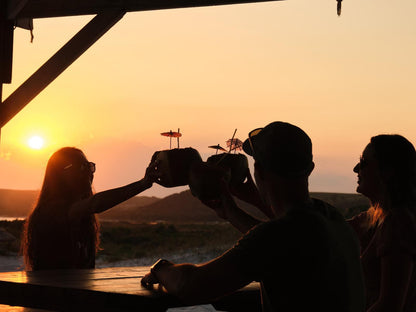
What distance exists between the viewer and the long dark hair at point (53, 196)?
3.90 m

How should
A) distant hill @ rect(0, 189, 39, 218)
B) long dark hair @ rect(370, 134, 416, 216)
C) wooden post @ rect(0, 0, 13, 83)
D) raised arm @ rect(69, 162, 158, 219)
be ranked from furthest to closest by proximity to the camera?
distant hill @ rect(0, 189, 39, 218) → wooden post @ rect(0, 0, 13, 83) → raised arm @ rect(69, 162, 158, 219) → long dark hair @ rect(370, 134, 416, 216)

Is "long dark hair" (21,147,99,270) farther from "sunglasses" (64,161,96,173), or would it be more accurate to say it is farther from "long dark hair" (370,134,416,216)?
"long dark hair" (370,134,416,216)

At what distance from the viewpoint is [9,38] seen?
17.8 feet

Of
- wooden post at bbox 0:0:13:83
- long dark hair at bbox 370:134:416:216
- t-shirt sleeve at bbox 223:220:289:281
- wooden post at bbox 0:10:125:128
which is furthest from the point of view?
wooden post at bbox 0:0:13:83

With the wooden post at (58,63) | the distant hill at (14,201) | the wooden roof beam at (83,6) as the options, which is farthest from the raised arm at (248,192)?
the distant hill at (14,201)

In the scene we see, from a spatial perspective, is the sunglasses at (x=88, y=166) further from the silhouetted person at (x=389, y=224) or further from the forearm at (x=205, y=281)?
the forearm at (x=205, y=281)

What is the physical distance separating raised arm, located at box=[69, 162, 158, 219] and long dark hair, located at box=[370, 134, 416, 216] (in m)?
1.09

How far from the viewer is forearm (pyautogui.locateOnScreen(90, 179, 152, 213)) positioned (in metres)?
3.51

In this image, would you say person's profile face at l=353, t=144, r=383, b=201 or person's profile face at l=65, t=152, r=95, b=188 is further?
person's profile face at l=65, t=152, r=95, b=188

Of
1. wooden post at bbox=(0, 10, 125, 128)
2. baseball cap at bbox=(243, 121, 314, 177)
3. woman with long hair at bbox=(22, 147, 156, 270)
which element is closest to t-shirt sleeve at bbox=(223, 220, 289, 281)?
baseball cap at bbox=(243, 121, 314, 177)

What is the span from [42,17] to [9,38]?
0.35 m

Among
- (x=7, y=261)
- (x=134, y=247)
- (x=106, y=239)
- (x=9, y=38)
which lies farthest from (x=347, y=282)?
(x=106, y=239)

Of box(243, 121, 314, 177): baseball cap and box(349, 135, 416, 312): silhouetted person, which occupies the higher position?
box(243, 121, 314, 177): baseball cap

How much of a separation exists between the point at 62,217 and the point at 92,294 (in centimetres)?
133
